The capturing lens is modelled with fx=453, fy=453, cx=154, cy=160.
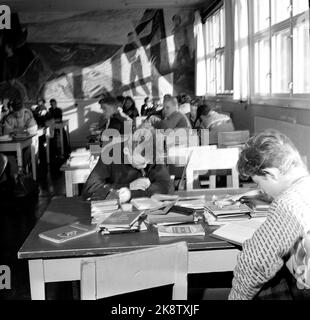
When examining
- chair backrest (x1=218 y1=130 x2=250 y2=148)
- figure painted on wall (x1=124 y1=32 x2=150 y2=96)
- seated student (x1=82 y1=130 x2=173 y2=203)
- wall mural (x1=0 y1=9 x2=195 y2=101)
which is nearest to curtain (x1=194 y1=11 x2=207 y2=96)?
wall mural (x1=0 y1=9 x2=195 y2=101)

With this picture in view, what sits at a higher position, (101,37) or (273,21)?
(101,37)

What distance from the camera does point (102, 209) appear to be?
74.5 inches

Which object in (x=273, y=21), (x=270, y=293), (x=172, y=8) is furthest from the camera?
(x=172, y=8)

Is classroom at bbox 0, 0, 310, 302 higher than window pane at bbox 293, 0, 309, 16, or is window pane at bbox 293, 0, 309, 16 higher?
window pane at bbox 293, 0, 309, 16

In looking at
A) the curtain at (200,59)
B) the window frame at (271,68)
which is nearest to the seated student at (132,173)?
the window frame at (271,68)

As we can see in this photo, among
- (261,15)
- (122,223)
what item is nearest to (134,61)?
(261,15)

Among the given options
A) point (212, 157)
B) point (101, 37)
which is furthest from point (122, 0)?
point (212, 157)

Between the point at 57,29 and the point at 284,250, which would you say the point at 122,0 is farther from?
the point at 284,250

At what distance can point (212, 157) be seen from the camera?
113 inches

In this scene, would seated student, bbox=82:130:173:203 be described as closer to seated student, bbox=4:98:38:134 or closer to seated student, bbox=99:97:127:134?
seated student, bbox=99:97:127:134

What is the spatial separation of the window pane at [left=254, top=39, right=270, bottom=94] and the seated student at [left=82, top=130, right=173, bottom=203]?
2.92 meters

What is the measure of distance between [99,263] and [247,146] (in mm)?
620

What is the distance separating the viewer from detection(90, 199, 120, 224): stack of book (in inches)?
71.5

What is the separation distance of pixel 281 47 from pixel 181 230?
11.5 feet
